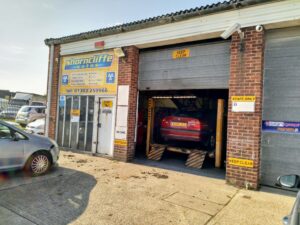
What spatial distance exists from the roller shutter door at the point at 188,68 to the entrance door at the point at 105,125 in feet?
4.42

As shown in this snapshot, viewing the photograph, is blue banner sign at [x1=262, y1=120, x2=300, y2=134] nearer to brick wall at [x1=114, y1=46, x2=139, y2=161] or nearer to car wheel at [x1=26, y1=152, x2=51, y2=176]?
brick wall at [x1=114, y1=46, x2=139, y2=161]

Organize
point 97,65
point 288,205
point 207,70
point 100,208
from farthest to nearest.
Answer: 1. point 97,65
2. point 207,70
3. point 288,205
4. point 100,208

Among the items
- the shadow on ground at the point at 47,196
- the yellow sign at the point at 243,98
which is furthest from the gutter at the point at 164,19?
the shadow on ground at the point at 47,196

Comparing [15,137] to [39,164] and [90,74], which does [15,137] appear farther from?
[90,74]

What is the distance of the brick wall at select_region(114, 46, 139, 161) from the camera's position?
24.6 ft

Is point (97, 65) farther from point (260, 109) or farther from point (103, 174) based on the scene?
point (260, 109)

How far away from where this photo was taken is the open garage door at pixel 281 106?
5.10 metres

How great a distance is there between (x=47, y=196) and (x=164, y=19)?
5.37 metres

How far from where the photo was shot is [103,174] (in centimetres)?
596

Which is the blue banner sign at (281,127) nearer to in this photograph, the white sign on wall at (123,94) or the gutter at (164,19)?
the gutter at (164,19)

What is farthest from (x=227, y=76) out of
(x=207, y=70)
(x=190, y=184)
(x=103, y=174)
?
(x=103, y=174)

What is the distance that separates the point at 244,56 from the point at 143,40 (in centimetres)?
316

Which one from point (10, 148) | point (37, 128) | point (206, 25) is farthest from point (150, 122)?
point (37, 128)

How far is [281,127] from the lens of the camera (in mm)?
5238
